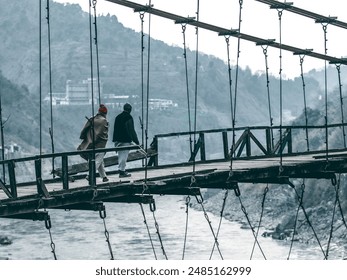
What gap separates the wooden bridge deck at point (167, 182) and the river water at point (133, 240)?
35852 mm

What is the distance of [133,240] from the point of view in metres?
78.6

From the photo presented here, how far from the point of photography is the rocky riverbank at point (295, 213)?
75938 millimetres

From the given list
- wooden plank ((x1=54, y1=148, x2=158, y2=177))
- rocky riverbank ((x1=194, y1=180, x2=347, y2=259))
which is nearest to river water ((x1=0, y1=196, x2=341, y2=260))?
rocky riverbank ((x1=194, y1=180, x2=347, y2=259))

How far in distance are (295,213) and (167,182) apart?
218 ft

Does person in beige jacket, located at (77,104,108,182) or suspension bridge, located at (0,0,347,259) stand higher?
person in beige jacket, located at (77,104,108,182)

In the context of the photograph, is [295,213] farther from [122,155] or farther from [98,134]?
[98,134]

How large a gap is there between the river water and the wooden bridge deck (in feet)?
118

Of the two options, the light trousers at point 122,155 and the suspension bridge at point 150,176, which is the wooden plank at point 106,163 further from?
the light trousers at point 122,155

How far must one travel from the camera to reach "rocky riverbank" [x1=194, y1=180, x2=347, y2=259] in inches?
2990

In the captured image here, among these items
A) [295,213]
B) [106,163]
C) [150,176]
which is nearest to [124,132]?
[150,176]

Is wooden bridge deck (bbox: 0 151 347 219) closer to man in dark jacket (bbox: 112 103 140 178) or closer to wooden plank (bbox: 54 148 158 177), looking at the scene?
wooden plank (bbox: 54 148 158 177)
